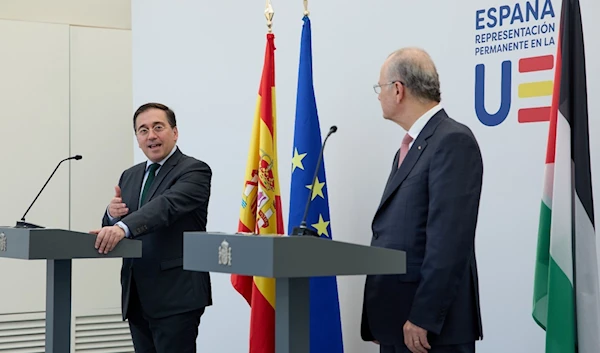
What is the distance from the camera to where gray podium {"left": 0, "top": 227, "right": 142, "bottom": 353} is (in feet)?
10.2

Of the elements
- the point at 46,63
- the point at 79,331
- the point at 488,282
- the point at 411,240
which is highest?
the point at 46,63

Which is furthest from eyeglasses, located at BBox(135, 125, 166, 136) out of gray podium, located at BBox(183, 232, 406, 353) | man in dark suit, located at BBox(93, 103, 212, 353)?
gray podium, located at BBox(183, 232, 406, 353)

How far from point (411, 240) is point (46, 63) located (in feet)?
14.6

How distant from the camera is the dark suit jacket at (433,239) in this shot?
2709 mm

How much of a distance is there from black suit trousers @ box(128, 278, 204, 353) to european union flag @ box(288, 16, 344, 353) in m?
0.59

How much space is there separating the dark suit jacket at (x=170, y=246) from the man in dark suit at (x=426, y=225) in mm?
927

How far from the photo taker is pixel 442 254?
2707 mm

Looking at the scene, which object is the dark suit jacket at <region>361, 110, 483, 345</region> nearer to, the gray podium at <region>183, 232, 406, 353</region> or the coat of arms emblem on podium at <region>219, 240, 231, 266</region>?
the gray podium at <region>183, 232, 406, 353</region>

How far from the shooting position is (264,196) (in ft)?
13.1

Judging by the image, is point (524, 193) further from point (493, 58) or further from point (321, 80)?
point (321, 80)

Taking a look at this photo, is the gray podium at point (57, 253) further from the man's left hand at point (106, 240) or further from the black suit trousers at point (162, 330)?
the black suit trousers at point (162, 330)

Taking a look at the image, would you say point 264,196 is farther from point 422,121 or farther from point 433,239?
point 433,239

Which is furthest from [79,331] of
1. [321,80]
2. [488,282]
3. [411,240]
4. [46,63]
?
[411,240]

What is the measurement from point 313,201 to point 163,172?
0.67 metres
